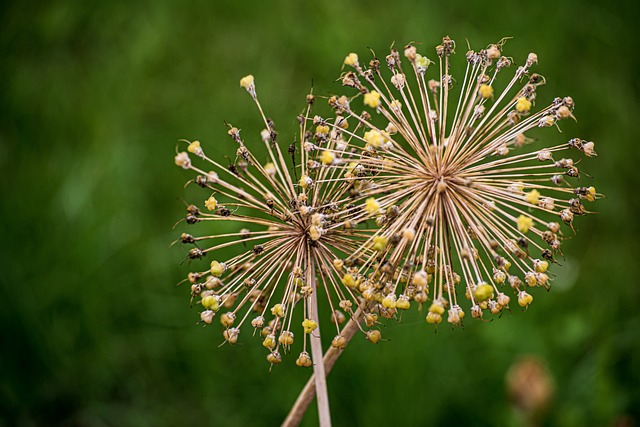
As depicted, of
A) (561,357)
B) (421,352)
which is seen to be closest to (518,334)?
(561,357)

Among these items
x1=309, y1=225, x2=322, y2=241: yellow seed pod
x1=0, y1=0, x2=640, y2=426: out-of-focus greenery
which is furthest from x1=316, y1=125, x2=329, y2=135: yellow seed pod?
x1=0, y1=0, x2=640, y2=426: out-of-focus greenery

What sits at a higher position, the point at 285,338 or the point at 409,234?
the point at 409,234

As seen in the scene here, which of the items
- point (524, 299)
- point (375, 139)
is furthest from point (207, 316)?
point (524, 299)

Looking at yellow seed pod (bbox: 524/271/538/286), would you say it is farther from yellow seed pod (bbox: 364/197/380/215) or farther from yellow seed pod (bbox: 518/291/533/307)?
yellow seed pod (bbox: 364/197/380/215)

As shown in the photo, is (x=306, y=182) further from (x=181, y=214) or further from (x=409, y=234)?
(x=181, y=214)

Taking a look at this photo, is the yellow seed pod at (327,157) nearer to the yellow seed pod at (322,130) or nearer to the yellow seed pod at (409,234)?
the yellow seed pod at (322,130)

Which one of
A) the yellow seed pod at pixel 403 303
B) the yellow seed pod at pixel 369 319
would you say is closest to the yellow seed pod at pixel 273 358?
the yellow seed pod at pixel 369 319

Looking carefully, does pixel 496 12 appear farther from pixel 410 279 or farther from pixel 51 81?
pixel 410 279

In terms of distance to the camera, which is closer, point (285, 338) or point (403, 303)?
point (403, 303)
